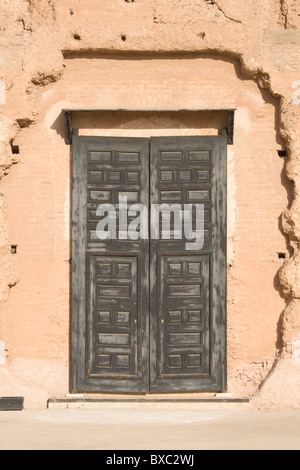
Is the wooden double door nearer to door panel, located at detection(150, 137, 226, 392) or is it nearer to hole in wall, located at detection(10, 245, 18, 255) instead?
door panel, located at detection(150, 137, 226, 392)

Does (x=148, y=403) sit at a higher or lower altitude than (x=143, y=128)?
lower

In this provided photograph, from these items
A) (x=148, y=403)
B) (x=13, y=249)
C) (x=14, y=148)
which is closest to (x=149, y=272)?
(x=148, y=403)

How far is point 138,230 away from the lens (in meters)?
9.13

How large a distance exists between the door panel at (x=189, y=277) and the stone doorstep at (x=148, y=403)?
18 centimetres

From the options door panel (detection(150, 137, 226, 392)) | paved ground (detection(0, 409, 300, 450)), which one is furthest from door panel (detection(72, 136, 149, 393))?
paved ground (detection(0, 409, 300, 450))

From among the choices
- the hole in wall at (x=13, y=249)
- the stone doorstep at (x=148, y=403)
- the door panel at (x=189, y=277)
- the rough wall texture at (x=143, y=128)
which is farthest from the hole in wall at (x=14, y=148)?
the stone doorstep at (x=148, y=403)

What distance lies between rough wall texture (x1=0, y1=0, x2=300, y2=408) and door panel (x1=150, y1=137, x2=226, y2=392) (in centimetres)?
15

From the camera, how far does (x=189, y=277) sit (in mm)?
9125

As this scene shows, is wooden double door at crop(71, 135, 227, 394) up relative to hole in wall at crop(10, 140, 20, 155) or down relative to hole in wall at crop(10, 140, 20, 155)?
down

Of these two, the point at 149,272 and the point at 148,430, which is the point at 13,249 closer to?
the point at 149,272

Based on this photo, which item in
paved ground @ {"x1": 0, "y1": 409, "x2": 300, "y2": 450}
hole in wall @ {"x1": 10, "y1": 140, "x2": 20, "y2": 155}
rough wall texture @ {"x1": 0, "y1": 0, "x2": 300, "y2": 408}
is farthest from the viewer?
hole in wall @ {"x1": 10, "y1": 140, "x2": 20, "y2": 155}

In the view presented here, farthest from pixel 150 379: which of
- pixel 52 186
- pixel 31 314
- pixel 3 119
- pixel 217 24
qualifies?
pixel 217 24

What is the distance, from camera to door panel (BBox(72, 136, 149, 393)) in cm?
905

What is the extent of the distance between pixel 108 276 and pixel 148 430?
79.0 inches
